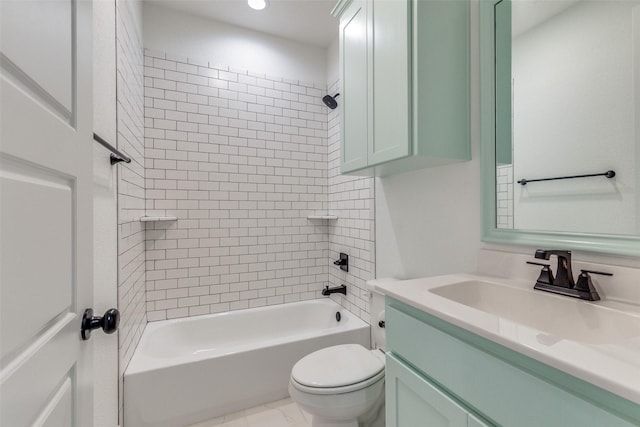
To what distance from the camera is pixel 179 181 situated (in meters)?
2.22

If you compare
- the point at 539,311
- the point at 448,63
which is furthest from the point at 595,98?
the point at 539,311

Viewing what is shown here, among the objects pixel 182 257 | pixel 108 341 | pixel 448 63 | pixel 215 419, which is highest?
pixel 448 63

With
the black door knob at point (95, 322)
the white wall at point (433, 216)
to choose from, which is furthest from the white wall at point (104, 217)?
the white wall at point (433, 216)

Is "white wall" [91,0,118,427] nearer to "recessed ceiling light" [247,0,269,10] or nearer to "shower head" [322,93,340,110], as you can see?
"recessed ceiling light" [247,0,269,10]

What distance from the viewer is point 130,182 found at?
5.52 ft

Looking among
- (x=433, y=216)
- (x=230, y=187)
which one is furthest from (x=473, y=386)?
(x=230, y=187)

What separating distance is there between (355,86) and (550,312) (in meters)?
1.31

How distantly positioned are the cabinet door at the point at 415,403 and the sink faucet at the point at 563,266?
1.69 feet

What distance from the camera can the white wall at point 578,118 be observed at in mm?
846

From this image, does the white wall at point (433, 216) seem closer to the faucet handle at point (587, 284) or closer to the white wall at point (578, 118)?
the white wall at point (578, 118)

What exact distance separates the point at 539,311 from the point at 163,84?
269 centimetres

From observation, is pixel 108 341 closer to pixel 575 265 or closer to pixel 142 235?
pixel 142 235

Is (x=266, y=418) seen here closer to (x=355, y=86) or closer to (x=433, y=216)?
(x=433, y=216)

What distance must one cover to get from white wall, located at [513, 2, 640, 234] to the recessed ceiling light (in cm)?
177
